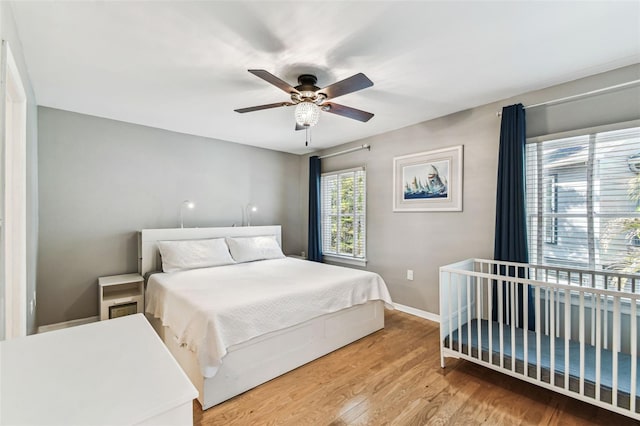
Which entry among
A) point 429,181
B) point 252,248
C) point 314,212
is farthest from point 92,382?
point 314,212

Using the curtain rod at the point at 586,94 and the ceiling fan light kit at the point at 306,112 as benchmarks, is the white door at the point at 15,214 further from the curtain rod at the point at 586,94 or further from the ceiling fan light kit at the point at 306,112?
the curtain rod at the point at 586,94

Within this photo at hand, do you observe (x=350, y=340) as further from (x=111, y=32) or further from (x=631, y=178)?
(x=111, y=32)

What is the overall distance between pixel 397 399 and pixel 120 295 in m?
3.14

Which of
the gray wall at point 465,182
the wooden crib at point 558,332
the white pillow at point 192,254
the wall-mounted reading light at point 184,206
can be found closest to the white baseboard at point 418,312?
the gray wall at point 465,182

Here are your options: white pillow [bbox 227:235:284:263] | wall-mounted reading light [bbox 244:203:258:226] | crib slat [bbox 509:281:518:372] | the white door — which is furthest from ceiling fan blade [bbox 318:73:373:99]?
wall-mounted reading light [bbox 244:203:258:226]

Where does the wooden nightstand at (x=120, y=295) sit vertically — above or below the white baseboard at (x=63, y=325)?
above

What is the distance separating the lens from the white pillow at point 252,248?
3.88 metres

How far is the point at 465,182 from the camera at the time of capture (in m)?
3.17

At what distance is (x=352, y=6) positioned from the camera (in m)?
1.59

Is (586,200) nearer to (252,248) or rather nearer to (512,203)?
(512,203)

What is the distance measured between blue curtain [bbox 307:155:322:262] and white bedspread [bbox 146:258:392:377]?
4.23ft

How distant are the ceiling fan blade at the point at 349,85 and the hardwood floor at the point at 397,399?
218 centimetres

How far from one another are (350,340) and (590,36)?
299cm

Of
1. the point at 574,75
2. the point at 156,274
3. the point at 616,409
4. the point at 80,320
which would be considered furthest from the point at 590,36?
the point at 80,320
